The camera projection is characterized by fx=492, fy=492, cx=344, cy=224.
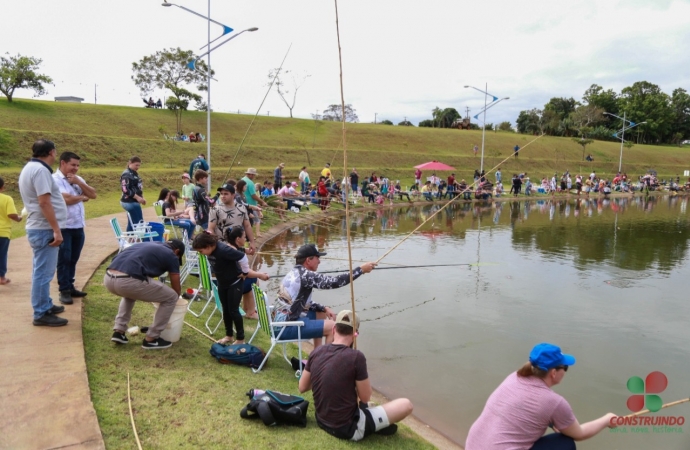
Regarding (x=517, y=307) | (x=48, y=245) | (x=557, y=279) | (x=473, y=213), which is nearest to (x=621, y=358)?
(x=517, y=307)

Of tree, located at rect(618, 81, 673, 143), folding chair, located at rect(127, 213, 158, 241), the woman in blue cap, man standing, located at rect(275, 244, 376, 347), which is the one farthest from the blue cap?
tree, located at rect(618, 81, 673, 143)

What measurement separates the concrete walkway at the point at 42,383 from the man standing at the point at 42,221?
250 millimetres

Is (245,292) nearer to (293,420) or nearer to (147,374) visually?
(147,374)

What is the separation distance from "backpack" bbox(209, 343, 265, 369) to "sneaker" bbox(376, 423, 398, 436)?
168cm

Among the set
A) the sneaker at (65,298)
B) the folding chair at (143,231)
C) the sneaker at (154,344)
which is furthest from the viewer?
the folding chair at (143,231)

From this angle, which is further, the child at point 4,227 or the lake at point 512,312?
the child at point 4,227

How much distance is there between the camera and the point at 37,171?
4785mm

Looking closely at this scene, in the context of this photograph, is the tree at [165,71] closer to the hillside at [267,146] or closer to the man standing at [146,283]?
the hillside at [267,146]

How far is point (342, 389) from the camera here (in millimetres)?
3807

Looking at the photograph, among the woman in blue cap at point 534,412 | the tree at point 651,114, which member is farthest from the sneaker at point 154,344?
the tree at point 651,114

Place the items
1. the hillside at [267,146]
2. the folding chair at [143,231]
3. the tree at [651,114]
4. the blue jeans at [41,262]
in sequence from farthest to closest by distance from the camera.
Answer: the tree at [651,114], the hillside at [267,146], the folding chair at [143,231], the blue jeans at [41,262]

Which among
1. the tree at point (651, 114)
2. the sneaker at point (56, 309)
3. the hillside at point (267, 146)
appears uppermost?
the tree at point (651, 114)

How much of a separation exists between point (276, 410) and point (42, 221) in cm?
306

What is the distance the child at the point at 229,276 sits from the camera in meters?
5.43
